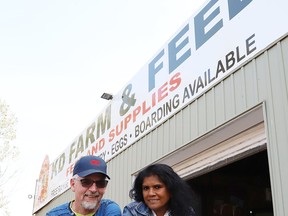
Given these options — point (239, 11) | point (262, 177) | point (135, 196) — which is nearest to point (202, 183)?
point (262, 177)

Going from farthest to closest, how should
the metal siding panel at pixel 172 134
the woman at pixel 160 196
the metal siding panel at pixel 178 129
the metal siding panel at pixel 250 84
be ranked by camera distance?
the metal siding panel at pixel 172 134 < the metal siding panel at pixel 178 129 < the metal siding panel at pixel 250 84 < the woman at pixel 160 196

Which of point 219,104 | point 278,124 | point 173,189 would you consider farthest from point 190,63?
point 173,189

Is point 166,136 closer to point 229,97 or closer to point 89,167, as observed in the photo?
point 229,97

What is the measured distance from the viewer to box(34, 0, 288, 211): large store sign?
13.3 ft

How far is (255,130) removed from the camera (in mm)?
4289

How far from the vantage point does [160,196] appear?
274cm

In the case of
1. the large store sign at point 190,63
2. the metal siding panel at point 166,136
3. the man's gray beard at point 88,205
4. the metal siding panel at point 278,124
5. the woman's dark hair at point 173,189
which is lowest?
the man's gray beard at point 88,205

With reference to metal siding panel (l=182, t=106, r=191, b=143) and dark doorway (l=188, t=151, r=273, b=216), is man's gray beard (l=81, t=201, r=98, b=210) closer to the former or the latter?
metal siding panel (l=182, t=106, r=191, b=143)

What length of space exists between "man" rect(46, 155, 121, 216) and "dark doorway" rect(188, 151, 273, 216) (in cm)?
550

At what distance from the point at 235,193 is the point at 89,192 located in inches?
247

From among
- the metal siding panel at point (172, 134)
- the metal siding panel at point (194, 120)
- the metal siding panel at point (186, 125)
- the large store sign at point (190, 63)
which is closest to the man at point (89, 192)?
the large store sign at point (190, 63)

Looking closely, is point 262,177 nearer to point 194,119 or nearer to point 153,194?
point 194,119

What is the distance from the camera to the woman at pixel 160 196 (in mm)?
2727

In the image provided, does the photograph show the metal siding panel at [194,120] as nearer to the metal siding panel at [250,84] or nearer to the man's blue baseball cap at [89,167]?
the metal siding panel at [250,84]
